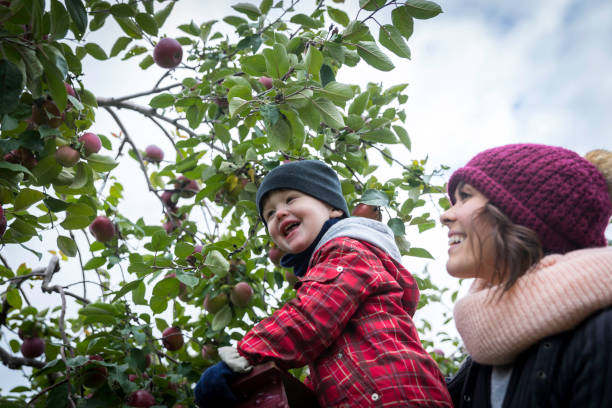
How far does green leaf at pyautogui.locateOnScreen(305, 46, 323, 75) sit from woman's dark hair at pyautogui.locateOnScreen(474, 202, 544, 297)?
602mm

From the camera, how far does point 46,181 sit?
1.30 m

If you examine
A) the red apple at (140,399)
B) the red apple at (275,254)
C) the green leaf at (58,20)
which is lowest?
the red apple at (140,399)

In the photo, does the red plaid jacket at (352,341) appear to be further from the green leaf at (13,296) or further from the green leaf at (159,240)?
the green leaf at (13,296)

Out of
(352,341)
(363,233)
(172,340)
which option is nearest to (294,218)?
(363,233)

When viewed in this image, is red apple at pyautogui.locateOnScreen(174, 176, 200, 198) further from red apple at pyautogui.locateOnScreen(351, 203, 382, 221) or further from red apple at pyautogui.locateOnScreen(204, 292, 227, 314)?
red apple at pyautogui.locateOnScreen(351, 203, 382, 221)

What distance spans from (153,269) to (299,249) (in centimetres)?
45

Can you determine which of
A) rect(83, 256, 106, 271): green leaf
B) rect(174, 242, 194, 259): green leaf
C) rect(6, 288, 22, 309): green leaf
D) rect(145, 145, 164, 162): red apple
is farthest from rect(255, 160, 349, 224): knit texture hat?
rect(145, 145, 164, 162): red apple

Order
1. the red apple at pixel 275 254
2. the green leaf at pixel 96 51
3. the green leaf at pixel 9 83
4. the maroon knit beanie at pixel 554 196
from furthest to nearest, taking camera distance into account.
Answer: the red apple at pixel 275 254
the green leaf at pixel 96 51
the green leaf at pixel 9 83
the maroon knit beanie at pixel 554 196

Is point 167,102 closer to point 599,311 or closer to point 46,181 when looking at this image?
point 46,181

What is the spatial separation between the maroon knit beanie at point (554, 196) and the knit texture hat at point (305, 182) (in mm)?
639

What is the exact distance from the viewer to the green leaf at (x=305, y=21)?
5.08 ft

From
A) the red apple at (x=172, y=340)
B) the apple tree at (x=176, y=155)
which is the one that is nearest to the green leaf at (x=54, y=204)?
the apple tree at (x=176, y=155)

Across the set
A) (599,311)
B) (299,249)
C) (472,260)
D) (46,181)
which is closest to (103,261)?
(46,181)

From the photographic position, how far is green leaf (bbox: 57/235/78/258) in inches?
61.4
